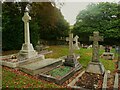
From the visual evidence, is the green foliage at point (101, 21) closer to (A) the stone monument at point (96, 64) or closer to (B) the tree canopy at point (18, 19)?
(B) the tree canopy at point (18, 19)

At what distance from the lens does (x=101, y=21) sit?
28344 mm

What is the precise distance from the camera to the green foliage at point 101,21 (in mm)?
27000

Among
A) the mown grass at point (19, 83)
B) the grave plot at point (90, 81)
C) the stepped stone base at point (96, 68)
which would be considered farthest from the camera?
the stepped stone base at point (96, 68)

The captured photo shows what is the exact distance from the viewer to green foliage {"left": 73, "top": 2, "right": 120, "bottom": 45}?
27000 mm

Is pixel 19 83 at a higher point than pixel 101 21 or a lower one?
lower

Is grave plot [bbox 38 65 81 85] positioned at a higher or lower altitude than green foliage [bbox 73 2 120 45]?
lower

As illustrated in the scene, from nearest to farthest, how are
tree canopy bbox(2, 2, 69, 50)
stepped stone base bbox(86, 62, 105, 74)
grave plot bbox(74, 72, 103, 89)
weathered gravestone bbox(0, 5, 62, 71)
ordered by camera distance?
1. grave plot bbox(74, 72, 103, 89)
2. weathered gravestone bbox(0, 5, 62, 71)
3. stepped stone base bbox(86, 62, 105, 74)
4. tree canopy bbox(2, 2, 69, 50)

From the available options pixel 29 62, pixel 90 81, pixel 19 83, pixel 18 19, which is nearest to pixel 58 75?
pixel 90 81

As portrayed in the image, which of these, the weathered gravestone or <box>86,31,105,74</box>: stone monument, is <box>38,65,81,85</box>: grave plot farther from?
<box>86,31,105,74</box>: stone monument

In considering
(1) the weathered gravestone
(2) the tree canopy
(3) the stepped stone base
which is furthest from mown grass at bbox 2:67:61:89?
(2) the tree canopy

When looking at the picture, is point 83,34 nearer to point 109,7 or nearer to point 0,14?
point 109,7

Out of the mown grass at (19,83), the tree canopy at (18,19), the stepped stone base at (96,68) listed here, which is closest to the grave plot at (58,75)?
the mown grass at (19,83)

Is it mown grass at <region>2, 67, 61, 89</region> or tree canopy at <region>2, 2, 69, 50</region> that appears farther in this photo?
tree canopy at <region>2, 2, 69, 50</region>

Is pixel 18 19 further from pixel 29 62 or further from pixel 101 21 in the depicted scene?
pixel 101 21
